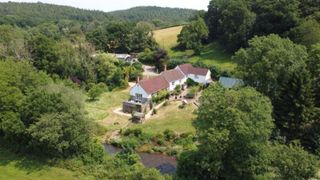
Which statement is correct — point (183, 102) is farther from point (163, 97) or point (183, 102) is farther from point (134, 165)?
point (134, 165)

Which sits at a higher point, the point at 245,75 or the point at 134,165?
Answer: the point at 245,75

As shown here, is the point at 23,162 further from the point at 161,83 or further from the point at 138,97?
the point at 161,83

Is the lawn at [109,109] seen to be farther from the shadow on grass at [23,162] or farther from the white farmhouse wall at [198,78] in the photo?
the shadow on grass at [23,162]

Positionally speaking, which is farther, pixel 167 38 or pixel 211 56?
pixel 167 38

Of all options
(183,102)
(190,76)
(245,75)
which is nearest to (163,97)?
(183,102)

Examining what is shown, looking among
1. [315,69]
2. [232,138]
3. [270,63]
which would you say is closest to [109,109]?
[270,63]

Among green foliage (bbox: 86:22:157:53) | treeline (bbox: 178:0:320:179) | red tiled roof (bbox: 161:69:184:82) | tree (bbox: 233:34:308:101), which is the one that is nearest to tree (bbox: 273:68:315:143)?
treeline (bbox: 178:0:320:179)
